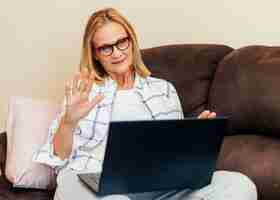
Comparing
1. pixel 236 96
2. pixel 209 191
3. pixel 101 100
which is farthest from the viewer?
pixel 236 96

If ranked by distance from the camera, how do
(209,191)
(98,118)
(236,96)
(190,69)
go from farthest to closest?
(190,69) < (236,96) < (98,118) < (209,191)

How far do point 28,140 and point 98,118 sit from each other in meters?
0.30

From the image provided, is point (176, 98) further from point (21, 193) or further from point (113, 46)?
point (21, 193)

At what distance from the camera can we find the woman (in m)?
1.77

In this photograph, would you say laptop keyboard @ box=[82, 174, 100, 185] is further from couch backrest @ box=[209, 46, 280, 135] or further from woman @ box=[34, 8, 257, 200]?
couch backrest @ box=[209, 46, 280, 135]

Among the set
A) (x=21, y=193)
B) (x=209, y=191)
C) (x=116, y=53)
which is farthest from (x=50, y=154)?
(x=209, y=191)

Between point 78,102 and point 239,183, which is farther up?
point 78,102

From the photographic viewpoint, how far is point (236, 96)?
2.06m

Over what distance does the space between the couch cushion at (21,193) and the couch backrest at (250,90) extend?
2.29 ft

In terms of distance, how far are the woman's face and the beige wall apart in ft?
1.87

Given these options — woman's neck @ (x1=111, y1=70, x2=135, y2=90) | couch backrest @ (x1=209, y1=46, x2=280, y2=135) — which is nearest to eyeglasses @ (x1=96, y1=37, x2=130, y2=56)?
woman's neck @ (x1=111, y1=70, x2=135, y2=90)

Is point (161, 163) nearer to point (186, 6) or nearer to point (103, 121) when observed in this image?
point (103, 121)

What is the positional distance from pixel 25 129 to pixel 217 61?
2.60 feet

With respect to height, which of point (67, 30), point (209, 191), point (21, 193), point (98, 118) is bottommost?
point (21, 193)
